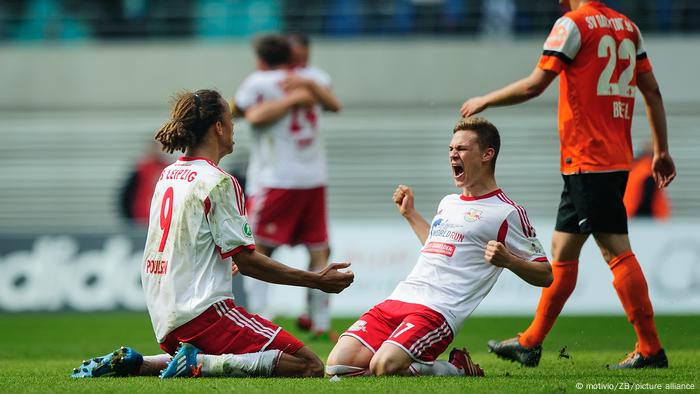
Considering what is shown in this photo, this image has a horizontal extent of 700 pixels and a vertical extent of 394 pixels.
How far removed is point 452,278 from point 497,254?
53 centimetres

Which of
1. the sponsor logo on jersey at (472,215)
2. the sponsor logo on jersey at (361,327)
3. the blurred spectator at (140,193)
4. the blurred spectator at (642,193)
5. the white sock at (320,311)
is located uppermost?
the sponsor logo on jersey at (472,215)

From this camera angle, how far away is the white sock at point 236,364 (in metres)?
5.58

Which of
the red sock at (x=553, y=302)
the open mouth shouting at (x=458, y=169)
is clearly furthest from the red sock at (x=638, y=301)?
the open mouth shouting at (x=458, y=169)

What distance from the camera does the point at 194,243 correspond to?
554 cm

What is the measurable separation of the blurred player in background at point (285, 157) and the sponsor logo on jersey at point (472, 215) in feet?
11.9

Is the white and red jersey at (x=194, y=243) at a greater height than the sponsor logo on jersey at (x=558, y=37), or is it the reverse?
the sponsor logo on jersey at (x=558, y=37)

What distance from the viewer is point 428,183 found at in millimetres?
18266

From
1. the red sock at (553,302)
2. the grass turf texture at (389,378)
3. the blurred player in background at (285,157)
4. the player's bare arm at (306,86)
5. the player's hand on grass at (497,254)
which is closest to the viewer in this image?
the grass turf texture at (389,378)

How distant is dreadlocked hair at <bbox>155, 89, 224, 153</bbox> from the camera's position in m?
5.71

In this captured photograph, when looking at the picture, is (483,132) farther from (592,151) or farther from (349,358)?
(349,358)

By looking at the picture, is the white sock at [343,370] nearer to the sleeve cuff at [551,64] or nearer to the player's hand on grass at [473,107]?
the player's hand on grass at [473,107]

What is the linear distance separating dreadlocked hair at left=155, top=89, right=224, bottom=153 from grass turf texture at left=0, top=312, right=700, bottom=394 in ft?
3.92

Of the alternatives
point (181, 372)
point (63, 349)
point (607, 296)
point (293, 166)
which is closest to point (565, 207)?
point (181, 372)

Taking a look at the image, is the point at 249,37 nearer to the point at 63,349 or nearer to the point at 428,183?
the point at 428,183
